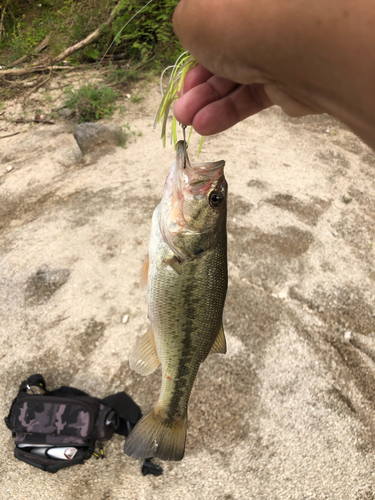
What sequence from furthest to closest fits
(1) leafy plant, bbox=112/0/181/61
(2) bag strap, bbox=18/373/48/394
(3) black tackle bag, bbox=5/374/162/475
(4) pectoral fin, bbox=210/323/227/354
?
(1) leafy plant, bbox=112/0/181/61 < (2) bag strap, bbox=18/373/48/394 < (3) black tackle bag, bbox=5/374/162/475 < (4) pectoral fin, bbox=210/323/227/354

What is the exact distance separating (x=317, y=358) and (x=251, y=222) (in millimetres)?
1835

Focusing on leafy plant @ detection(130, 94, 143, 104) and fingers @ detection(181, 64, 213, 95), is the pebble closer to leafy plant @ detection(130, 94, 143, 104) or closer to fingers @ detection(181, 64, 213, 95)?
fingers @ detection(181, 64, 213, 95)

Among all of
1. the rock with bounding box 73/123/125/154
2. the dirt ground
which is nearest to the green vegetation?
the rock with bounding box 73/123/125/154

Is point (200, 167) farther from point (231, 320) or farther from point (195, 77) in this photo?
point (231, 320)

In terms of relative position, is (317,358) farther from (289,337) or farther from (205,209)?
(205,209)

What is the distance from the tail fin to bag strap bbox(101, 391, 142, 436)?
792mm

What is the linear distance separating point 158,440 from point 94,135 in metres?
4.69

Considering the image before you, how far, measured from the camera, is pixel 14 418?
2371 mm

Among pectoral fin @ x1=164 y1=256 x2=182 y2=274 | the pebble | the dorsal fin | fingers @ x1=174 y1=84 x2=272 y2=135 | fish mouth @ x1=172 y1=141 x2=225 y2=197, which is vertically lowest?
the pebble

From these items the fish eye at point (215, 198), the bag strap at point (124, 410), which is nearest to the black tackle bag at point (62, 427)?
the bag strap at point (124, 410)

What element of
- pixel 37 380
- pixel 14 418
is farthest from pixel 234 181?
pixel 14 418

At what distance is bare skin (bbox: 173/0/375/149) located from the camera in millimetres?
707

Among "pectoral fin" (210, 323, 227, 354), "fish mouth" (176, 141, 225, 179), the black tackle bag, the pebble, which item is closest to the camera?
"fish mouth" (176, 141, 225, 179)

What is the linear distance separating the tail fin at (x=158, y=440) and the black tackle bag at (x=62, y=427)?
0.78 metres
